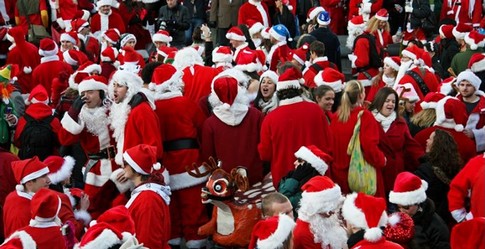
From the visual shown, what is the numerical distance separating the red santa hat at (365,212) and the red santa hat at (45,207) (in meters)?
2.11

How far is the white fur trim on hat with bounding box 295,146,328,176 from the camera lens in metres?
8.48

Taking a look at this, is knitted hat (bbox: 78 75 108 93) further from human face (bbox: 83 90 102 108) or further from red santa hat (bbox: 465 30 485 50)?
red santa hat (bbox: 465 30 485 50)

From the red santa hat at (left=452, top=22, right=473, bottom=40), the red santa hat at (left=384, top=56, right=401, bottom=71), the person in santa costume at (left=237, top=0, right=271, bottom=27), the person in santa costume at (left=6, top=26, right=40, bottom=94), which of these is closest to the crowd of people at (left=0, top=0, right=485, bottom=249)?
the red santa hat at (left=384, top=56, right=401, bottom=71)

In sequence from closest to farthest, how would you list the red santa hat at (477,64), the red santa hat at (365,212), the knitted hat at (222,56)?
the red santa hat at (365,212)
the knitted hat at (222,56)
the red santa hat at (477,64)

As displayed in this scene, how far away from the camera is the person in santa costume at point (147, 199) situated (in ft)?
25.1

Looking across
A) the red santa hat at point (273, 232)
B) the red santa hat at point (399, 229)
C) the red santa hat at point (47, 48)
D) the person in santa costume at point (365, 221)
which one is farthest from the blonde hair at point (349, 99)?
the red santa hat at point (47, 48)

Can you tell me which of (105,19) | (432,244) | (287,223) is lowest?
(105,19)

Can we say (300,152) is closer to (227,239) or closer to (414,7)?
(227,239)

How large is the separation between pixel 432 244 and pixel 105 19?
10.7 m

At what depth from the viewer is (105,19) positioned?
17359mm

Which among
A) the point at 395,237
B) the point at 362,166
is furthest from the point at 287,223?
the point at 362,166

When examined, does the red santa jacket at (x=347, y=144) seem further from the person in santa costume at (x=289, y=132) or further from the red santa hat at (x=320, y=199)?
the red santa hat at (x=320, y=199)

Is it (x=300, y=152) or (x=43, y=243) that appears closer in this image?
(x=43, y=243)

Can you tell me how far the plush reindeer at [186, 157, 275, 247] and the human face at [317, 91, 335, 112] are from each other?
134 centimetres
